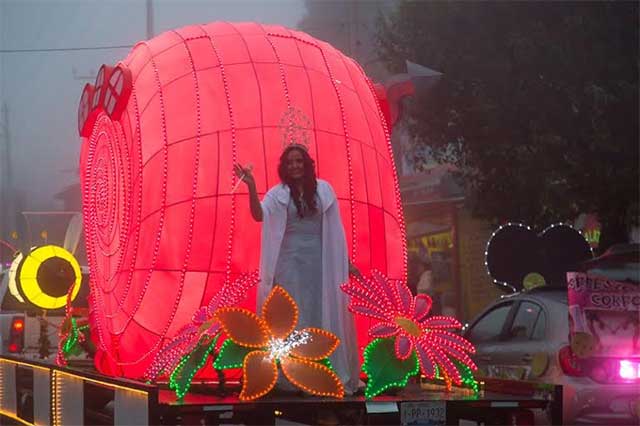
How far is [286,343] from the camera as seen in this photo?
266 inches

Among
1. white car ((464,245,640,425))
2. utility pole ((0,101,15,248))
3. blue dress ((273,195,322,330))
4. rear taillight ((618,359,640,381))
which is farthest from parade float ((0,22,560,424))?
utility pole ((0,101,15,248))

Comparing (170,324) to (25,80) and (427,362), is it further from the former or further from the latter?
(25,80)

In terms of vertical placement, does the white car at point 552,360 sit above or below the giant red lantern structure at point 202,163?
below

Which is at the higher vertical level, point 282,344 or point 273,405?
point 282,344

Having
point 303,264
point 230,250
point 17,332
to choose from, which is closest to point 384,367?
point 303,264

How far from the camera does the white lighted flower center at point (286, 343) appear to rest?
671 centimetres

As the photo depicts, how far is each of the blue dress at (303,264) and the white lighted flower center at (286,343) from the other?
52 cm

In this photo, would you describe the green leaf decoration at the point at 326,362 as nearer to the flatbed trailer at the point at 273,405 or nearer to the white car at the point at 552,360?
the flatbed trailer at the point at 273,405

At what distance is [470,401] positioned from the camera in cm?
688

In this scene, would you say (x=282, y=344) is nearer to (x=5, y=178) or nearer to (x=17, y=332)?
(x=17, y=332)

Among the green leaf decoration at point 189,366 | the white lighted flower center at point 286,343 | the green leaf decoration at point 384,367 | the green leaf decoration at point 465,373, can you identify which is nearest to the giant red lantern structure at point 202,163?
the green leaf decoration at point 465,373

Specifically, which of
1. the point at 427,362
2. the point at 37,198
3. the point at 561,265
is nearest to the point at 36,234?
the point at 37,198

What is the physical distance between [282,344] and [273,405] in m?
0.51

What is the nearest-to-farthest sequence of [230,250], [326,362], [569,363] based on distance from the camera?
[326,362], [230,250], [569,363]
